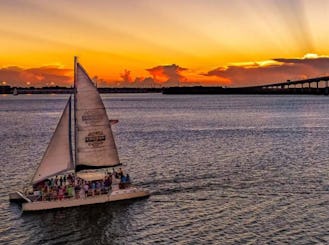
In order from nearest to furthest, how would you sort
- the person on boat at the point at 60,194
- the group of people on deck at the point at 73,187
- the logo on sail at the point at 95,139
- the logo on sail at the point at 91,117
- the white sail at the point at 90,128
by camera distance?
1. the person on boat at the point at 60,194
2. the group of people on deck at the point at 73,187
3. the white sail at the point at 90,128
4. the logo on sail at the point at 91,117
5. the logo on sail at the point at 95,139

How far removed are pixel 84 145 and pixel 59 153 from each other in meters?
1.89

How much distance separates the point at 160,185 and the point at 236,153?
74.6 ft

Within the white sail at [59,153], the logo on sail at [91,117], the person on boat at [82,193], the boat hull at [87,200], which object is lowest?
the boat hull at [87,200]

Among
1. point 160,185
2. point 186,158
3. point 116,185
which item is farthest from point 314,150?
point 116,185

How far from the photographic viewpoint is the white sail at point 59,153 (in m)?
39.1

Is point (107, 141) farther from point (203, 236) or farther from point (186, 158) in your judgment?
point (186, 158)

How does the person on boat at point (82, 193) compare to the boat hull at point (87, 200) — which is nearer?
the boat hull at point (87, 200)

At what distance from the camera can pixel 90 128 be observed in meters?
39.8

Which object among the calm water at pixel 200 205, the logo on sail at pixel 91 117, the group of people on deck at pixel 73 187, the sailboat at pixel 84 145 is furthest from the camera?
the logo on sail at pixel 91 117

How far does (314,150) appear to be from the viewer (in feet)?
225

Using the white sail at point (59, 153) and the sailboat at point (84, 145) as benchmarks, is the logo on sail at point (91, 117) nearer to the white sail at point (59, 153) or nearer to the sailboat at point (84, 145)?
the sailboat at point (84, 145)

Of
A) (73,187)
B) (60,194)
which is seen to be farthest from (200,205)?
(60,194)

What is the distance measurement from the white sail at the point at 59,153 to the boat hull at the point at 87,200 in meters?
2.63

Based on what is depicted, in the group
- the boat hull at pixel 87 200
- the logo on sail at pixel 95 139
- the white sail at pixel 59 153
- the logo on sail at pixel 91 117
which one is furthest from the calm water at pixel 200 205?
the logo on sail at pixel 91 117
